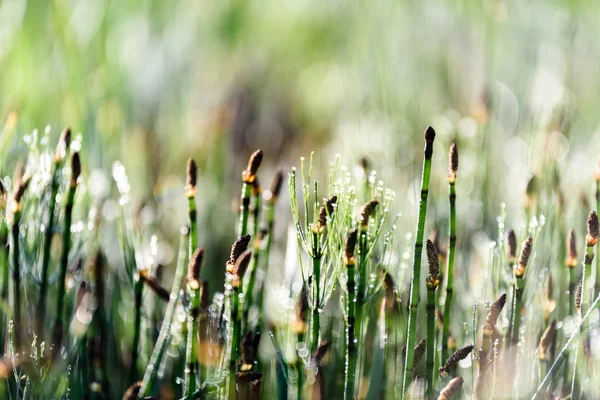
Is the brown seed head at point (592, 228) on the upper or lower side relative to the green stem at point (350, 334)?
upper

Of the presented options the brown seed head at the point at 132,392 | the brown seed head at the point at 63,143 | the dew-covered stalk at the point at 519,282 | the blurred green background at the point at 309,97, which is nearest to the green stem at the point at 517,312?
the dew-covered stalk at the point at 519,282

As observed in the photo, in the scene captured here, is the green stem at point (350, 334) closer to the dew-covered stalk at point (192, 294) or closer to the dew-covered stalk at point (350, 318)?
the dew-covered stalk at point (350, 318)

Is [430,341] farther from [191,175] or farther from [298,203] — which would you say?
[298,203]

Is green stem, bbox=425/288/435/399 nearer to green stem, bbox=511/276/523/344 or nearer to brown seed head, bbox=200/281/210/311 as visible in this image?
green stem, bbox=511/276/523/344

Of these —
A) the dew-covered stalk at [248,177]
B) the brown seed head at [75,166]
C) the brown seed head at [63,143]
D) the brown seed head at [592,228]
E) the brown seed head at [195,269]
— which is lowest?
the brown seed head at [195,269]

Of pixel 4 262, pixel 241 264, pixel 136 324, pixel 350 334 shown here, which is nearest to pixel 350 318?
pixel 350 334

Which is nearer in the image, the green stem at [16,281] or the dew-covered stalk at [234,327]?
the dew-covered stalk at [234,327]

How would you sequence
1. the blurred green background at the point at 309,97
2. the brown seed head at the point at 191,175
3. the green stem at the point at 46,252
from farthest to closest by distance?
the blurred green background at the point at 309,97, the green stem at the point at 46,252, the brown seed head at the point at 191,175

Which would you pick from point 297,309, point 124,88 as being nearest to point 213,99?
point 124,88
